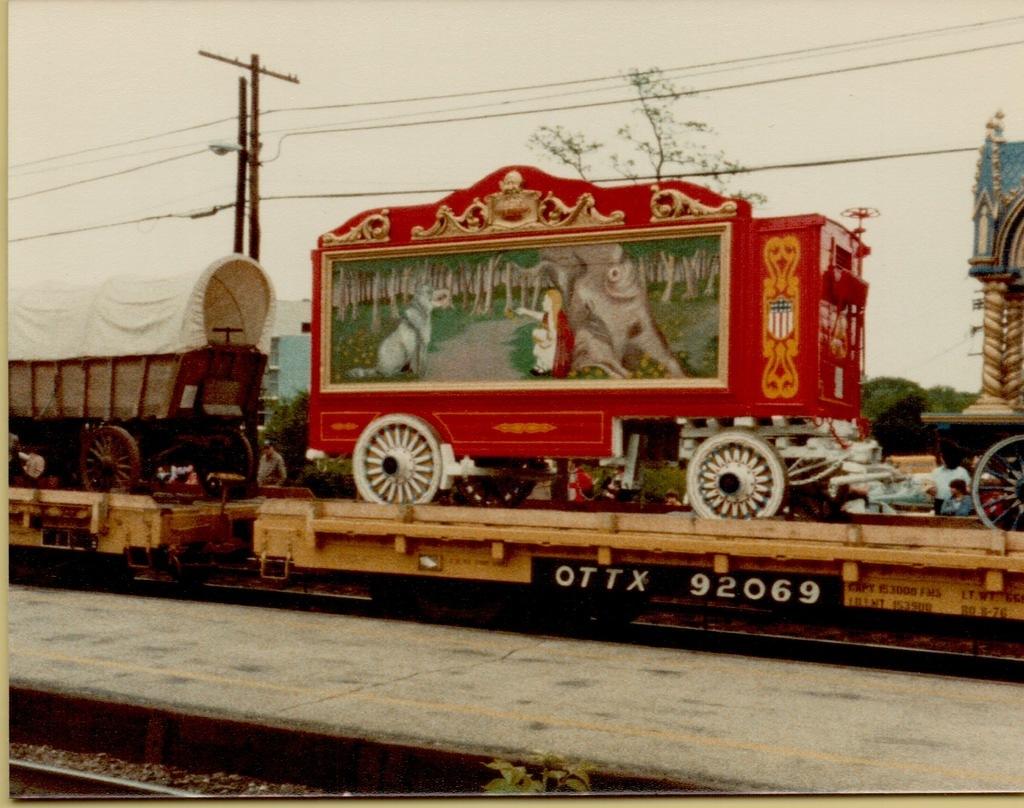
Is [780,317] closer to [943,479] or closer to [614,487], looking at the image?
[614,487]

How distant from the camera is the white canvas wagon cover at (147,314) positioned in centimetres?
1057

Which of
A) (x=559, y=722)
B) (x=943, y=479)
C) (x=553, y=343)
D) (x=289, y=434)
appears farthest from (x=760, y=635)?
(x=289, y=434)

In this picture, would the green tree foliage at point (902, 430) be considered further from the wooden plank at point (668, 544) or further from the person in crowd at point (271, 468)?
the person in crowd at point (271, 468)

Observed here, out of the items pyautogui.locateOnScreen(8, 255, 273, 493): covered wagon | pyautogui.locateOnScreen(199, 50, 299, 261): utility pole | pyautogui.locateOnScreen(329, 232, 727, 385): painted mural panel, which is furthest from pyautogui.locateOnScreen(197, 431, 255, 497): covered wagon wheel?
pyautogui.locateOnScreen(329, 232, 727, 385): painted mural panel

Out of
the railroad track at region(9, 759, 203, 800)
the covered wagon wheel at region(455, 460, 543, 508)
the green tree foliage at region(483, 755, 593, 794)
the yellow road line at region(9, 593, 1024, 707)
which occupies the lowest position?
the railroad track at region(9, 759, 203, 800)

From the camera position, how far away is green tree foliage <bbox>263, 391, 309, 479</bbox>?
1093 cm

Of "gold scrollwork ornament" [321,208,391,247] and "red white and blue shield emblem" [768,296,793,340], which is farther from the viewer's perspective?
"gold scrollwork ornament" [321,208,391,247]

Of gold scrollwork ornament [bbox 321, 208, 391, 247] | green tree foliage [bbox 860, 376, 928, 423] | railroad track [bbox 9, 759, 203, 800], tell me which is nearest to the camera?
railroad track [bbox 9, 759, 203, 800]

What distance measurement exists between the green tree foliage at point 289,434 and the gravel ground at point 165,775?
4.47 meters

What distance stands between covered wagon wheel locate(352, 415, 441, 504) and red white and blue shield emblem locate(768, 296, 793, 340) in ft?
8.18

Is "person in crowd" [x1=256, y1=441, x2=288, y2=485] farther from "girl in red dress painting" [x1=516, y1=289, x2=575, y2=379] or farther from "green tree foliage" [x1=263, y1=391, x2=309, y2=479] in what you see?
"girl in red dress painting" [x1=516, y1=289, x2=575, y2=379]

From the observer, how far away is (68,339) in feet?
36.9

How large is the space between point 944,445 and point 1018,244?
140cm

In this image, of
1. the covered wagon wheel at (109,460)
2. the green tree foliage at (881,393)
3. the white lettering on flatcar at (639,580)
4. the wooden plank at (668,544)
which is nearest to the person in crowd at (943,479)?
the green tree foliage at (881,393)
